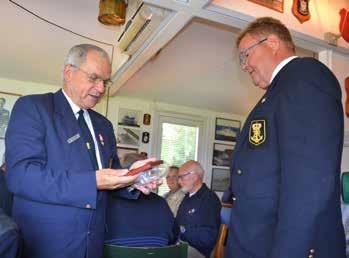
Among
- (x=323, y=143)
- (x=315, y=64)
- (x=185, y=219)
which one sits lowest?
(x=185, y=219)

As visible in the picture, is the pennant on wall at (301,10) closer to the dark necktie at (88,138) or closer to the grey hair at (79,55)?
the grey hair at (79,55)

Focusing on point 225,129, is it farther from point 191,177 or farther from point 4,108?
point 4,108

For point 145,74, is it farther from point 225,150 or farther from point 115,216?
point 115,216

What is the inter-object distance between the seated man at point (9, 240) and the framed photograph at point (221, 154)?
388 cm

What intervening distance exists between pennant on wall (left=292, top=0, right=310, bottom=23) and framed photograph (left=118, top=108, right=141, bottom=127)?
89.3 inches

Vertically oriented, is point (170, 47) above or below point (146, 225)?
above

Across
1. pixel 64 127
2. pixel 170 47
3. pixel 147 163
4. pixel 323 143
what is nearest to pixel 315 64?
pixel 323 143

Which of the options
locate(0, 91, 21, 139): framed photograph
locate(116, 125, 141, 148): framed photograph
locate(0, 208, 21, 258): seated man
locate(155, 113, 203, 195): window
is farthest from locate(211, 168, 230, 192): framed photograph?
locate(0, 208, 21, 258): seated man

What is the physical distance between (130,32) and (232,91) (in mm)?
1947

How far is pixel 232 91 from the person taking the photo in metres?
4.16

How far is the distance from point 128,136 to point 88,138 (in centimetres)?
276

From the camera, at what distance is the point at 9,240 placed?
69 centimetres

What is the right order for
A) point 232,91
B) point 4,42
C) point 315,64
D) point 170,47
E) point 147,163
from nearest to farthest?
point 315,64, point 147,163, point 4,42, point 170,47, point 232,91

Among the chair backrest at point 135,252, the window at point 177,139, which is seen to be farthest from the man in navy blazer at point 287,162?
the window at point 177,139
